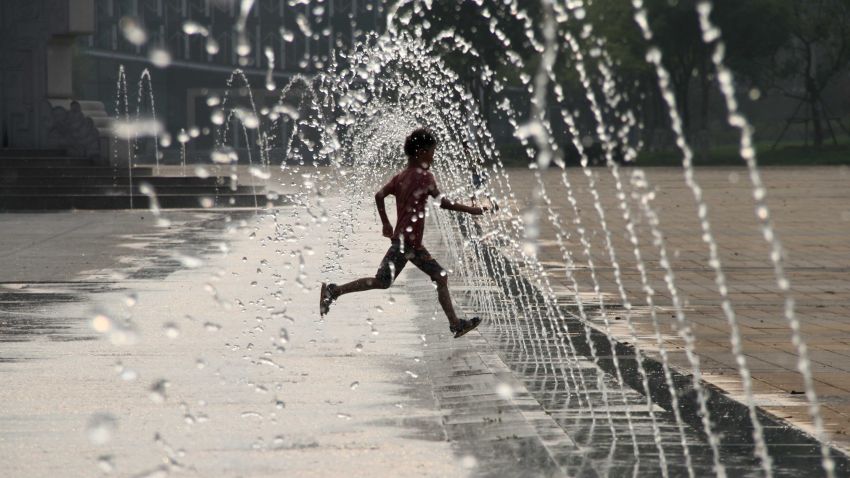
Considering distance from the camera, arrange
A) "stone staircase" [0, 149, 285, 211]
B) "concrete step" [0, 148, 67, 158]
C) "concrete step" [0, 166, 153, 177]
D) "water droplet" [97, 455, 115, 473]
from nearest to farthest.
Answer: "water droplet" [97, 455, 115, 473]
"stone staircase" [0, 149, 285, 211]
"concrete step" [0, 166, 153, 177]
"concrete step" [0, 148, 67, 158]

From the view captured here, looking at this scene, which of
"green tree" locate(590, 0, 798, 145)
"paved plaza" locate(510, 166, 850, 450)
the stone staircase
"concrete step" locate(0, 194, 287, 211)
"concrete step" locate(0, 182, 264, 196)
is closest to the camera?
"paved plaza" locate(510, 166, 850, 450)

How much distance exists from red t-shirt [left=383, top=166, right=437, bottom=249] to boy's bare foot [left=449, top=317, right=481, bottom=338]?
0.62 meters

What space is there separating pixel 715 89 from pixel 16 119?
71607 millimetres

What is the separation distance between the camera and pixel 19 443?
6680mm

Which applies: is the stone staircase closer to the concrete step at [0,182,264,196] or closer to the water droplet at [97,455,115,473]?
the concrete step at [0,182,264,196]

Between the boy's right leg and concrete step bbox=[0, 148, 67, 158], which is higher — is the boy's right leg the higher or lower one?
the lower one

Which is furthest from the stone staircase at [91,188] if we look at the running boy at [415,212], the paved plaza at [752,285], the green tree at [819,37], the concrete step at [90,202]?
the green tree at [819,37]

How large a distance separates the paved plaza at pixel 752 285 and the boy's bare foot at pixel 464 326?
1215mm

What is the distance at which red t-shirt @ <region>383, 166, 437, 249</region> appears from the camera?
9938mm

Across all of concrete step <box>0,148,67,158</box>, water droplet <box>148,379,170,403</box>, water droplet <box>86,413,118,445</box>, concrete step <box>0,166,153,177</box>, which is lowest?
water droplet <box>148,379,170,403</box>

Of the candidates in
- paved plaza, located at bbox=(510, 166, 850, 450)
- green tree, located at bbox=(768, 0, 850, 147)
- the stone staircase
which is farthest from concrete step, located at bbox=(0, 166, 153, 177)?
green tree, located at bbox=(768, 0, 850, 147)

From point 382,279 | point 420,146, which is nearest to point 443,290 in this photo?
point 382,279

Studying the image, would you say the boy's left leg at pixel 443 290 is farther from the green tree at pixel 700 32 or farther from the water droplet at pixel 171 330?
the green tree at pixel 700 32

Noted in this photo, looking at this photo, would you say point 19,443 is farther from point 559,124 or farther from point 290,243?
point 559,124
